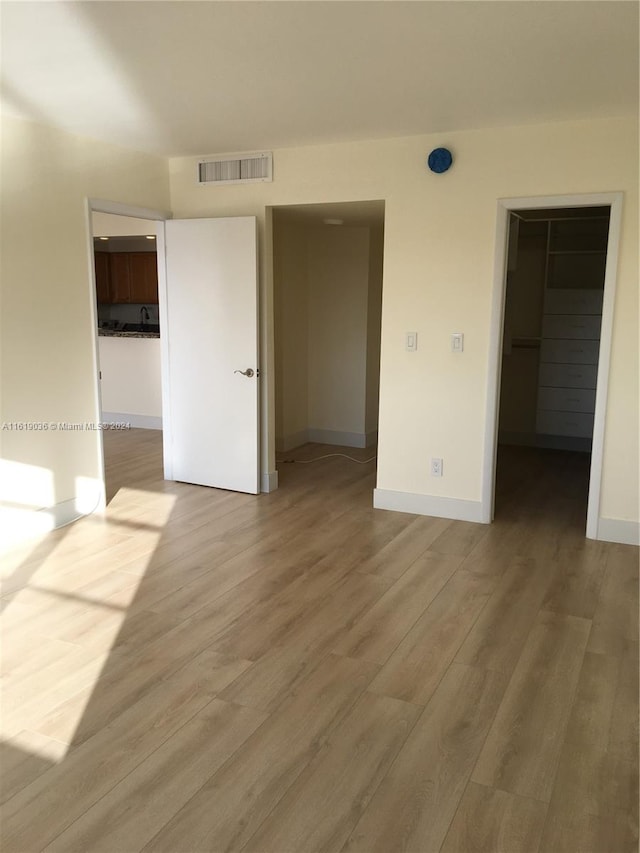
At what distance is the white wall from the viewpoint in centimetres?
732

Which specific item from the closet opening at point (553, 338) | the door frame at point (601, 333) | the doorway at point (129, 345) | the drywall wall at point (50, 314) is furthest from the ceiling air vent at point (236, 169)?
the closet opening at point (553, 338)

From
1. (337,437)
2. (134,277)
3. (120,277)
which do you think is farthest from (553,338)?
(120,277)

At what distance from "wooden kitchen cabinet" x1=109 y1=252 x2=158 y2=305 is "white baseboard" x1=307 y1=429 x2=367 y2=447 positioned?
319 cm

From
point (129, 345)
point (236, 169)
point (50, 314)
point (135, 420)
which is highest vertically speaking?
point (236, 169)

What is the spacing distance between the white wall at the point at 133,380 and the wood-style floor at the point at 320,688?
122 inches

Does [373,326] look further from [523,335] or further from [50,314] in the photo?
[50,314]

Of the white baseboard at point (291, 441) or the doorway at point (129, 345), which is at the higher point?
the doorway at point (129, 345)

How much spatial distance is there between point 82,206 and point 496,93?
2.61 metres

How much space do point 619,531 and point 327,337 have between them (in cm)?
354

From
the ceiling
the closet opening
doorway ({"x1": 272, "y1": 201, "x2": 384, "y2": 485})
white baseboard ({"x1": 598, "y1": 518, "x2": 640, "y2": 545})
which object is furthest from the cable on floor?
the ceiling

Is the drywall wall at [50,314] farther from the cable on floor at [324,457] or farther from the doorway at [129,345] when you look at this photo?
the cable on floor at [324,457]

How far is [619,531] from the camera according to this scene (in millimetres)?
4160

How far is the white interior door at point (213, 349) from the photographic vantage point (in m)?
4.87

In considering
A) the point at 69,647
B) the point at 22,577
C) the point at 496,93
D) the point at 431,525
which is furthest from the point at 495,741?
the point at 496,93
